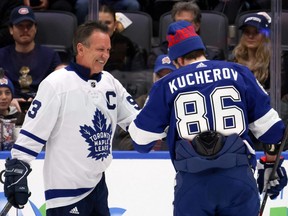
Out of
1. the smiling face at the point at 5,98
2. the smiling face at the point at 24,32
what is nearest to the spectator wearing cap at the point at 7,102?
the smiling face at the point at 5,98

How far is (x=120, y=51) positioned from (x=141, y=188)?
3.13 ft

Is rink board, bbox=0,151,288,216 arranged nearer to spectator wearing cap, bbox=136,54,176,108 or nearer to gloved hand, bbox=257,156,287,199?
spectator wearing cap, bbox=136,54,176,108

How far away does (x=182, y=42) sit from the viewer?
4266 mm

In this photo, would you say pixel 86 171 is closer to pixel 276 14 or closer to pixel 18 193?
pixel 18 193

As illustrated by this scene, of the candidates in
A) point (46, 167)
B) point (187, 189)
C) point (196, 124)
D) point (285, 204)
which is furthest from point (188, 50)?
point (285, 204)

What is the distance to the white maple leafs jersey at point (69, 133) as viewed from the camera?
451 cm

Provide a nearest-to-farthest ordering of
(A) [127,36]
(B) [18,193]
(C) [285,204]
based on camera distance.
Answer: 1. (B) [18,193]
2. (C) [285,204]
3. (A) [127,36]

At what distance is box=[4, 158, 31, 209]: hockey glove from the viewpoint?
176 inches

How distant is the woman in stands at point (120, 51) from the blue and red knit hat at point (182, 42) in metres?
1.77

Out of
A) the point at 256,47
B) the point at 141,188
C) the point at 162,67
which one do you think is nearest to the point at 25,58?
the point at 162,67

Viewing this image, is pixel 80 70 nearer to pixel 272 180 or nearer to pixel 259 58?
pixel 272 180

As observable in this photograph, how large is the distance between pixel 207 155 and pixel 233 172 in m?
0.14

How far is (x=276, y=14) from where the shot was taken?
6.14m

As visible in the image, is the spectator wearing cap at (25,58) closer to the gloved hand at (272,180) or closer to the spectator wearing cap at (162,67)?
the spectator wearing cap at (162,67)
